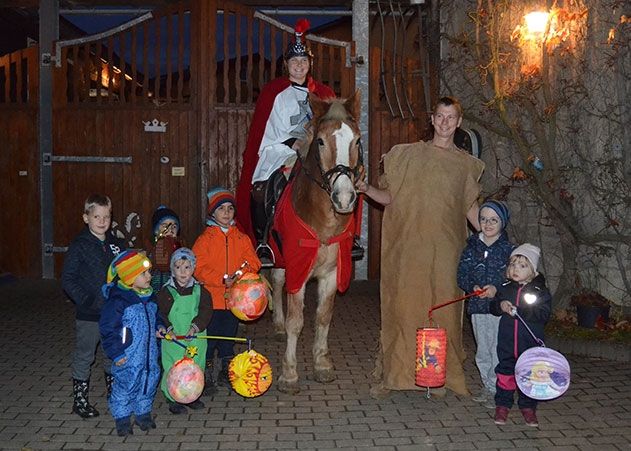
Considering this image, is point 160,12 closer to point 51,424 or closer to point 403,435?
point 51,424

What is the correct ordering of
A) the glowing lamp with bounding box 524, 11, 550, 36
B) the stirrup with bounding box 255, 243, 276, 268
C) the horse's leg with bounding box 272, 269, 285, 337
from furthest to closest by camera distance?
the glowing lamp with bounding box 524, 11, 550, 36 → the horse's leg with bounding box 272, 269, 285, 337 → the stirrup with bounding box 255, 243, 276, 268

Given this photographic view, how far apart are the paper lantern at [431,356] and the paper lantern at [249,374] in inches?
42.7

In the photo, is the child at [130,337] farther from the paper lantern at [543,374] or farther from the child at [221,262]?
the paper lantern at [543,374]

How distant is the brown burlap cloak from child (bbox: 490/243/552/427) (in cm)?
52

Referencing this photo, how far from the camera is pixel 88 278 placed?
5.27 m

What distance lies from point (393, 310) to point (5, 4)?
323 inches

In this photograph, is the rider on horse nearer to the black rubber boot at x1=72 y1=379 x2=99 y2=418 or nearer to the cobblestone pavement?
the cobblestone pavement

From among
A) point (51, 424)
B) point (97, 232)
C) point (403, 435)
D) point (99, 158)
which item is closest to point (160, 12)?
point (99, 158)

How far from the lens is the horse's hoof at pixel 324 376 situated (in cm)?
623

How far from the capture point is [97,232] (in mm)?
5395

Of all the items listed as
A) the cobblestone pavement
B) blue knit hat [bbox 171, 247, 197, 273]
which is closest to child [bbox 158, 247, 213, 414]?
blue knit hat [bbox 171, 247, 197, 273]

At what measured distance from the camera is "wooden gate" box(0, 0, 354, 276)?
10.9 metres

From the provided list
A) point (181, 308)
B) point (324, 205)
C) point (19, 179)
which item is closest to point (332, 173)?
point (324, 205)

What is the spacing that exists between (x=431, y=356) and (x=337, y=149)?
62.7 inches
